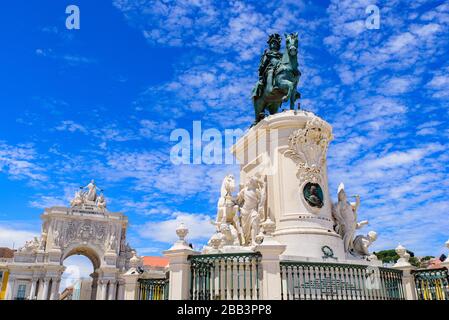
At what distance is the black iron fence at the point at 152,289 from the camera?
10.3m

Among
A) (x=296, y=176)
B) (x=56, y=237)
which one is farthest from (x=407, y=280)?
(x=56, y=237)

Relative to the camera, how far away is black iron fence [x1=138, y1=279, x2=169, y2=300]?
404 inches

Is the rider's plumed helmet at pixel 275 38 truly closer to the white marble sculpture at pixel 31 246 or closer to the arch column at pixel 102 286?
the arch column at pixel 102 286

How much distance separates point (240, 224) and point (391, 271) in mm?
4381

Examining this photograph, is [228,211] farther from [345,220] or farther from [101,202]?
[101,202]

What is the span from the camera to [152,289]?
10656 mm

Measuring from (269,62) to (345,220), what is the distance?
6607mm

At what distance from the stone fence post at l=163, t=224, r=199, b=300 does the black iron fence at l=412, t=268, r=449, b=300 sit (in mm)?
6162

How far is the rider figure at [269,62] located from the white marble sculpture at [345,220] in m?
4.84

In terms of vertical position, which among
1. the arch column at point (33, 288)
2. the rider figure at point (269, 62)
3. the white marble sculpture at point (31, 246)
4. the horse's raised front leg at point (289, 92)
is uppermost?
the white marble sculpture at point (31, 246)

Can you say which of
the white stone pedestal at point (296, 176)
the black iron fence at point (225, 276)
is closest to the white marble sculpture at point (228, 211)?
the white stone pedestal at point (296, 176)

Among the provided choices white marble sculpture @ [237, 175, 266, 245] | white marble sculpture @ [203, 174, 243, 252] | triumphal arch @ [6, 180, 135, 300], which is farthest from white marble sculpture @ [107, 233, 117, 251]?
A: white marble sculpture @ [237, 175, 266, 245]
